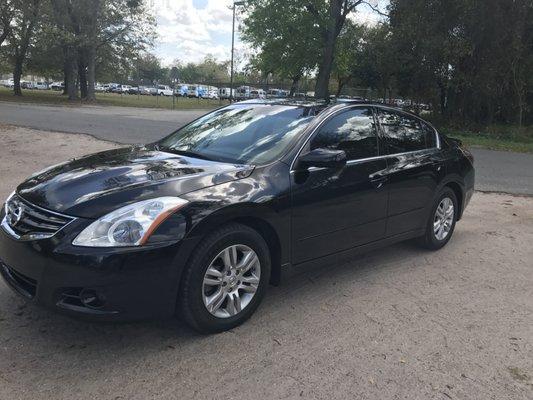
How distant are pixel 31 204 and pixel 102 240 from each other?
69cm

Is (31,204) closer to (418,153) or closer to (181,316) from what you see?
(181,316)

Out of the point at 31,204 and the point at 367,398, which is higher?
the point at 31,204

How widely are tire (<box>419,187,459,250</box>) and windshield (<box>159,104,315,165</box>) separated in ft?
6.15

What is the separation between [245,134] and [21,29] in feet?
148

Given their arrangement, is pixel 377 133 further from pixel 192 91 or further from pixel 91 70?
pixel 192 91

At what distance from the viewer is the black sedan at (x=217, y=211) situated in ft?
9.95

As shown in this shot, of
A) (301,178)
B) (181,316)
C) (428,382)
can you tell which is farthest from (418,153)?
(181,316)

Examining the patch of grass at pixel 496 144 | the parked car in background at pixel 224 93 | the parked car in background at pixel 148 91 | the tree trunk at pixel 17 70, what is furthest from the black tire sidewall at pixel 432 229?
the parked car in background at pixel 148 91

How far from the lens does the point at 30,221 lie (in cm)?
324

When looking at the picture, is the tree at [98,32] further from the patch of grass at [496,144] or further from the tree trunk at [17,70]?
the patch of grass at [496,144]

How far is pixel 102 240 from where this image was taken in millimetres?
3006

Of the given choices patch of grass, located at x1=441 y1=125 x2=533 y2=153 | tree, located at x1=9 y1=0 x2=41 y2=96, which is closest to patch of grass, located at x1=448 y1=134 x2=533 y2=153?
patch of grass, located at x1=441 y1=125 x2=533 y2=153

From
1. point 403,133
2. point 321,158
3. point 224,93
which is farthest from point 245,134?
point 224,93

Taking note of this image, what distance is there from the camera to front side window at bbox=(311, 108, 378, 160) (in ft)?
14.1
